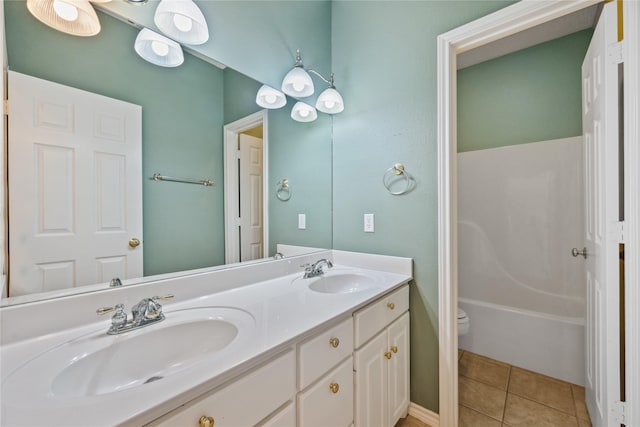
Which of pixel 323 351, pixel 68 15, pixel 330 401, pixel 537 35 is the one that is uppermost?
pixel 537 35

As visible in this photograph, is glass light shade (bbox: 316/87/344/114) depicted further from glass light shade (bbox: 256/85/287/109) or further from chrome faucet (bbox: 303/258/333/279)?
chrome faucet (bbox: 303/258/333/279)

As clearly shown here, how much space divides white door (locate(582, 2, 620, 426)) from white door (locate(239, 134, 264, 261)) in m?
1.56

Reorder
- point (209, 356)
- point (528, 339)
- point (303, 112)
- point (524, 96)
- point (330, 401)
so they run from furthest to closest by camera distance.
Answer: point (524, 96), point (528, 339), point (303, 112), point (330, 401), point (209, 356)

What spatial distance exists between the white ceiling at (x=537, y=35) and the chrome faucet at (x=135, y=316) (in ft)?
9.26

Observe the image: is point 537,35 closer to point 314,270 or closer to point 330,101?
point 330,101

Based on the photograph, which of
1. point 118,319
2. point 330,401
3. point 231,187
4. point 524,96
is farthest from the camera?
point 524,96

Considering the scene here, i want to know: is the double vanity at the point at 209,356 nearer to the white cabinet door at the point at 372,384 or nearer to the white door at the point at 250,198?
the white cabinet door at the point at 372,384

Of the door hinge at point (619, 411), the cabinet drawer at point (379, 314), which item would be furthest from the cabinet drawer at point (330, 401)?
the door hinge at point (619, 411)

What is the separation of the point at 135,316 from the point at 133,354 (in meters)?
0.11

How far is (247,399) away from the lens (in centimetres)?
65

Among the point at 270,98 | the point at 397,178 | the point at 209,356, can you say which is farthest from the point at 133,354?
the point at 397,178

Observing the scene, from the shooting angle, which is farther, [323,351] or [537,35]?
[537,35]

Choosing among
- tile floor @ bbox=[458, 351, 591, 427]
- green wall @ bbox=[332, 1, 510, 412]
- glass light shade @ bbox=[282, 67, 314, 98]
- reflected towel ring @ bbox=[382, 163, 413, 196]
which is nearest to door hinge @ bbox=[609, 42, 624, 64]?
green wall @ bbox=[332, 1, 510, 412]

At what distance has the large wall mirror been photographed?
0.77 metres
